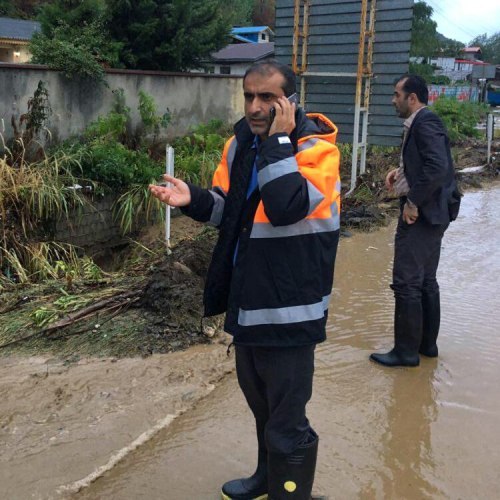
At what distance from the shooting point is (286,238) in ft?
6.68

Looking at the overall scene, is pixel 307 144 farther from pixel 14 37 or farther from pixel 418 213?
pixel 14 37

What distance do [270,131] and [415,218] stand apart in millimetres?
1911

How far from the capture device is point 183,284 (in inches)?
170

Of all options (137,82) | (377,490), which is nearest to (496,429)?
(377,490)

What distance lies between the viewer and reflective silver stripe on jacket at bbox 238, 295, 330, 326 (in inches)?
81.4

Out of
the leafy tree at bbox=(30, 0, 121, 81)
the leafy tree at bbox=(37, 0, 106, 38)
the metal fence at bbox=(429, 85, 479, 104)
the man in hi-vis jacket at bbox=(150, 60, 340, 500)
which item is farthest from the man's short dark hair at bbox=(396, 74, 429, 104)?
the metal fence at bbox=(429, 85, 479, 104)

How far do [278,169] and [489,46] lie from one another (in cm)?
11051

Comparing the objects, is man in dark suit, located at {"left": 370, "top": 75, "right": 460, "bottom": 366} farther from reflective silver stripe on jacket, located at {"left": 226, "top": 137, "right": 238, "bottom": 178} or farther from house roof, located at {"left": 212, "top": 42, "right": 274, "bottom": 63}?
house roof, located at {"left": 212, "top": 42, "right": 274, "bottom": 63}

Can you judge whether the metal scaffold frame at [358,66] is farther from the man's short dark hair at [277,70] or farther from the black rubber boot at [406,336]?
the man's short dark hair at [277,70]

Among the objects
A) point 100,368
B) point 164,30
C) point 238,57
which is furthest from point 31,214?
point 238,57

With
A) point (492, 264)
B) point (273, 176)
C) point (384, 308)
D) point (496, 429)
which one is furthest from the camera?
point (492, 264)

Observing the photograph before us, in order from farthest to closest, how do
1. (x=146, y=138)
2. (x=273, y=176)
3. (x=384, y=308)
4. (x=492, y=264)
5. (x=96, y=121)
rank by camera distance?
(x=146, y=138), (x=96, y=121), (x=492, y=264), (x=384, y=308), (x=273, y=176)

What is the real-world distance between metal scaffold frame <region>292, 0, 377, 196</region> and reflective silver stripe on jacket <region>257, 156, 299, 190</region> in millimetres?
7040

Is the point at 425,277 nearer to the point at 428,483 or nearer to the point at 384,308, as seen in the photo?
the point at 384,308
